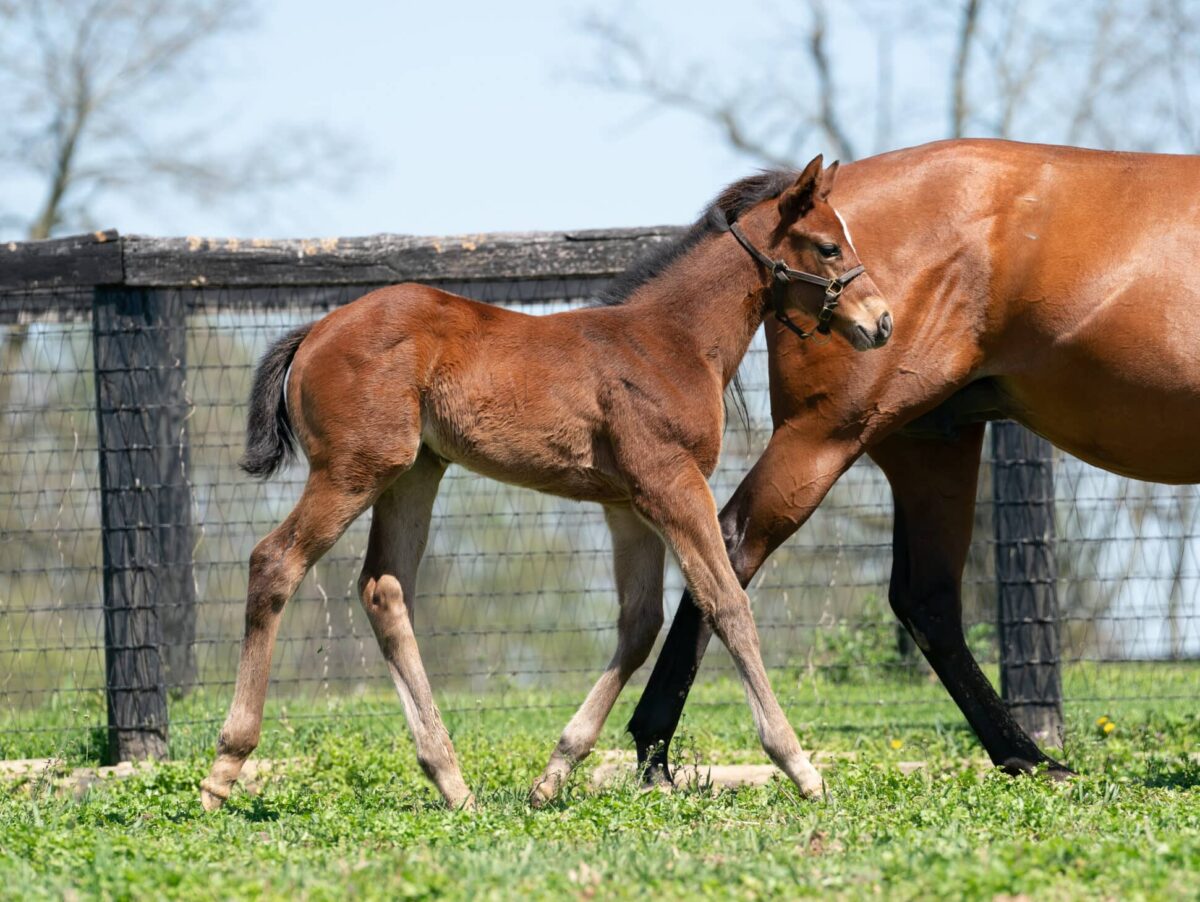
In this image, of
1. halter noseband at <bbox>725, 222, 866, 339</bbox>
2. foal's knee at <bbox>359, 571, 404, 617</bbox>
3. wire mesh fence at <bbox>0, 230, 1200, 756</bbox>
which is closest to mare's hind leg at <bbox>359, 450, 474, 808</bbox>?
foal's knee at <bbox>359, 571, 404, 617</bbox>

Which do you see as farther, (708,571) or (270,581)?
(708,571)

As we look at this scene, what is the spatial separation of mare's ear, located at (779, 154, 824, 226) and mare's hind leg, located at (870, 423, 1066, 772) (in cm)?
118

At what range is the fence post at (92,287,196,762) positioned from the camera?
634 centimetres

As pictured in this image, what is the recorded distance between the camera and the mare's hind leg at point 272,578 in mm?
4254

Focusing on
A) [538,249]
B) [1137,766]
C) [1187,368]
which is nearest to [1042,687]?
[1137,766]

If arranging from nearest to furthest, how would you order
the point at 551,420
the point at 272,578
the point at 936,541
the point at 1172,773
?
the point at 272,578, the point at 551,420, the point at 1172,773, the point at 936,541

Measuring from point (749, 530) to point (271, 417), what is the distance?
1.70 m

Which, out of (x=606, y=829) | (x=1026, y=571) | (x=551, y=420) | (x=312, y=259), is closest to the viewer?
(x=606, y=829)

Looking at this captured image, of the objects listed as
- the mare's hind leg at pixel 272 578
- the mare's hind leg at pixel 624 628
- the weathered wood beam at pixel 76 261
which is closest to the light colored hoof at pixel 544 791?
the mare's hind leg at pixel 624 628

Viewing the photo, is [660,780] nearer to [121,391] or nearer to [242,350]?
[121,391]

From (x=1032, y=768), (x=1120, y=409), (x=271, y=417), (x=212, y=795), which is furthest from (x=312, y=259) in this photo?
(x=1032, y=768)

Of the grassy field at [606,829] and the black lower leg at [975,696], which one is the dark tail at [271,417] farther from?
the black lower leg at [975,696]

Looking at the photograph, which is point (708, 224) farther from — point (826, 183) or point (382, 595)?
point (382, 595)

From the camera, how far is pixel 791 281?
4.67 meters
